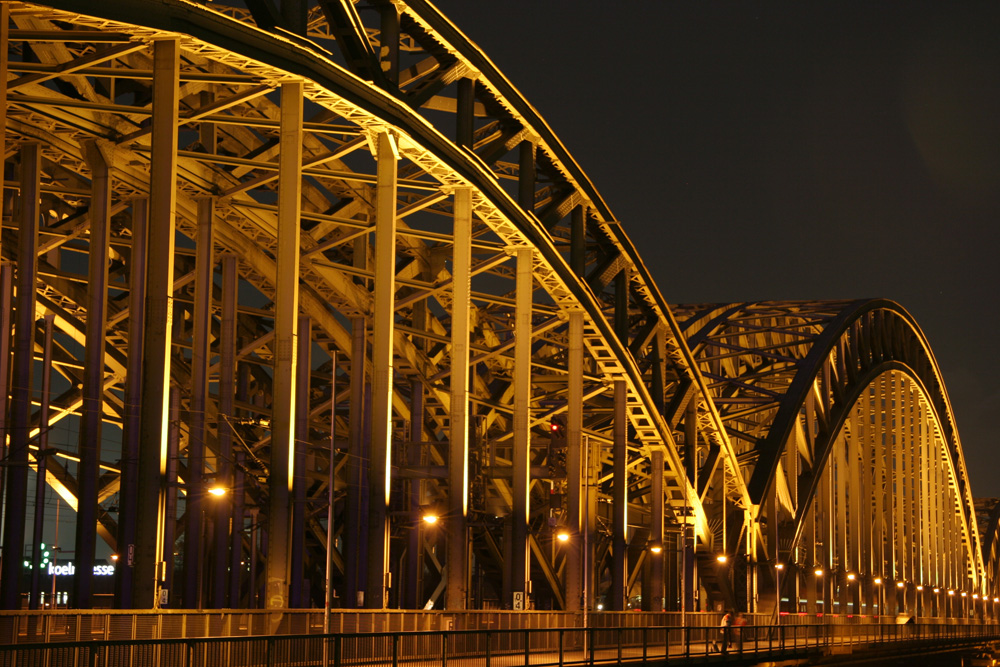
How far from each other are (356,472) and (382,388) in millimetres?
7989

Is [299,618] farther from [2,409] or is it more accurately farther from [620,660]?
[2,409]

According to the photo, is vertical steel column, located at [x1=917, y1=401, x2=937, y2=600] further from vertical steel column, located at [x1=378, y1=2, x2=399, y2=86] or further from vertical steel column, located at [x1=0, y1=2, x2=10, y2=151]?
vertical steel column, located at [x1=0, y1=2, x2=10, y2=151]

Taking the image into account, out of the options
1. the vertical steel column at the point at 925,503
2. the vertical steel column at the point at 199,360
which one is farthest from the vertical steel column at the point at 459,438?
the vertical steel column at the point at 925,503

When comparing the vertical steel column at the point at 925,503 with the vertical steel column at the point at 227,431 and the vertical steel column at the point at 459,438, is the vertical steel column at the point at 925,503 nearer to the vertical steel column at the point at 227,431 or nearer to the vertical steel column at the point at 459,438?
the vertical steel column at the point at 227,431

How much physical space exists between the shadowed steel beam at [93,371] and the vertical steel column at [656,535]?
79.9 ft

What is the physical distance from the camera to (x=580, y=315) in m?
47.4

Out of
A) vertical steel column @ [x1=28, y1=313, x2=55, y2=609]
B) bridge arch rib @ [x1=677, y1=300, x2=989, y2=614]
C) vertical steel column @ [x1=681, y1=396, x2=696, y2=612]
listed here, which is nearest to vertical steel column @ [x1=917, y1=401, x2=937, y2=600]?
bridge arch rib @ [x1=677, y1=300, x2=989, y2=614]

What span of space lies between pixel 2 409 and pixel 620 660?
15247mm

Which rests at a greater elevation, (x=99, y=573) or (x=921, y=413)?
(x=921, y=413)

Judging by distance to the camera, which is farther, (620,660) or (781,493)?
(781,493)

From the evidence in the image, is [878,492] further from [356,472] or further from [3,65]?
[3,65]

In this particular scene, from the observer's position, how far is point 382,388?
33469mm

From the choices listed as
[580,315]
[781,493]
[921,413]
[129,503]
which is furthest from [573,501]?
[921,413]

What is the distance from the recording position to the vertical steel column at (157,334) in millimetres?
25922
